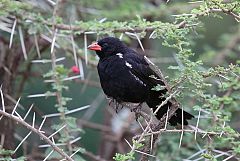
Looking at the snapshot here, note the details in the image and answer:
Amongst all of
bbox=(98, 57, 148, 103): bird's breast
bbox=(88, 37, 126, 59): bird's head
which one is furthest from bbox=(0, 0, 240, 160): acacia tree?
bbox=(98, 57, 148, 103): bird's breast

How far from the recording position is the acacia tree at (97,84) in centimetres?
305

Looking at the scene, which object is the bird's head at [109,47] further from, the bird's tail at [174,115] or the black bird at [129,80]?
the bird's tail at [174,115]

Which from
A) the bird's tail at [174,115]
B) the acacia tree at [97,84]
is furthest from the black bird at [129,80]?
the acacia tree at [97,84]

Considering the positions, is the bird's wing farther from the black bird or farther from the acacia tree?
the acacia tree

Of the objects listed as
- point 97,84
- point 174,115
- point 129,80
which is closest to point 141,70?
point 129,80

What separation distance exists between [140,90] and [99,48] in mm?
479

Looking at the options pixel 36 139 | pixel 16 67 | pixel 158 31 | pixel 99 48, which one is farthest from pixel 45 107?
pixel 158 31

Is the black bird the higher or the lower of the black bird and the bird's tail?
the higher

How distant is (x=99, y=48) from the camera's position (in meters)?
4.09

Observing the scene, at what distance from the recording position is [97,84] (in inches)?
197

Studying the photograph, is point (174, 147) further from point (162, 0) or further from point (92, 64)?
point (162, 0)

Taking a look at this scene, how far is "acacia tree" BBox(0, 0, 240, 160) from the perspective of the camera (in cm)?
305

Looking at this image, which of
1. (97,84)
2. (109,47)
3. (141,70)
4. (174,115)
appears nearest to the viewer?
(174,115)

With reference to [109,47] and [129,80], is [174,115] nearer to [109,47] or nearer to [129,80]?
[129,80]
